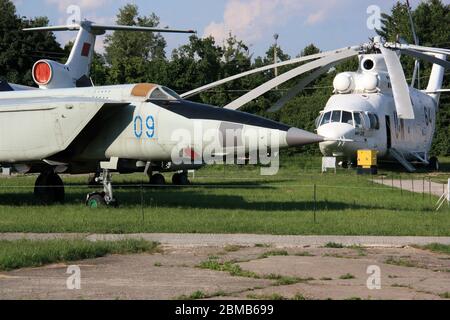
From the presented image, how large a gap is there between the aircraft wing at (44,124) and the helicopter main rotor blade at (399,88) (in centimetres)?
977

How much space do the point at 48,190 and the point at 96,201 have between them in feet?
7.56

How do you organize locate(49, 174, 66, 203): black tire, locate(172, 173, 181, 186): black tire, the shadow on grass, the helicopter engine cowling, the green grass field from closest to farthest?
the green grass field → the shadow on grass → locate(49, 174, 66, 203): black tire → the helicopter engine cowling → locate(172, 173, 181, 186): black tire

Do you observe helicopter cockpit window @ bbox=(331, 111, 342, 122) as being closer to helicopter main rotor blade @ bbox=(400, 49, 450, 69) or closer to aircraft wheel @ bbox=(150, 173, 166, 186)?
helicopter main rotor blade @ bbox=(400, 49, 450, 69)

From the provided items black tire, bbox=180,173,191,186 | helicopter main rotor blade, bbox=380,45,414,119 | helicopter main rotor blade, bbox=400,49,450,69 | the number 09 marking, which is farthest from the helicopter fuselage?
the number 09 marking

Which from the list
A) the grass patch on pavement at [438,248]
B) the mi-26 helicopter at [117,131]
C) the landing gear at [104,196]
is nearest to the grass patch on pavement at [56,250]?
the grass patch on pavement at [438,248]

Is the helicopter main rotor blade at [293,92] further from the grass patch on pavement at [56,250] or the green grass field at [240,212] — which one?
the grass patch on pavement at [56,250]

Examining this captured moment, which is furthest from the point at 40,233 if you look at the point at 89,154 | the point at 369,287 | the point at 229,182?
the point at 229,182

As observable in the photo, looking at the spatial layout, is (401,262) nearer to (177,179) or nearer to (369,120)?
(177,179)

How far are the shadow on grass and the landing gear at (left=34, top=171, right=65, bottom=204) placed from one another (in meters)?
0.20

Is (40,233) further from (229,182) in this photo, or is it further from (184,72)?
(184,72)

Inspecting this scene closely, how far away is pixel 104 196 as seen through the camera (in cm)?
1741

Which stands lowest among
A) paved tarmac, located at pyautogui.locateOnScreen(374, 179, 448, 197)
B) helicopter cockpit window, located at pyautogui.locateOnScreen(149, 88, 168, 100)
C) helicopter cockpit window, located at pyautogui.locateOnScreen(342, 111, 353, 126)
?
paved tarmac, located at pyautogui.locateOnScreen(374, 179, 448, 197)

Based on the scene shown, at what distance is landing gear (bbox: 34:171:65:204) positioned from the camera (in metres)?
19.1

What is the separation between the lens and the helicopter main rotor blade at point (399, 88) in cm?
2312
